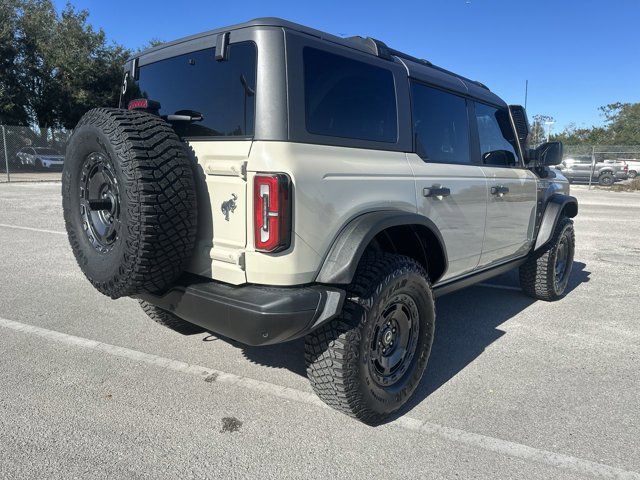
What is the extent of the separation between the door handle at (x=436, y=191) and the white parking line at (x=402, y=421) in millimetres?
1399

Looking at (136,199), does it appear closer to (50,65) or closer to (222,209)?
(222,209)

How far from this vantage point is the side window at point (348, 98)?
252 cm

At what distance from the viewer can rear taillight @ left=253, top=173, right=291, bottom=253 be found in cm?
227

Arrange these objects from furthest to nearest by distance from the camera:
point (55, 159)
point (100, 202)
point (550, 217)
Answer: point (55, 159) → point (550, 217) → point (100, 202)

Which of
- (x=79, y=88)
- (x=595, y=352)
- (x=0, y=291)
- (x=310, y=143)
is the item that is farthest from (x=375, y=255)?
(x=79, y=88)

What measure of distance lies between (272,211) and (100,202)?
105 centimetres

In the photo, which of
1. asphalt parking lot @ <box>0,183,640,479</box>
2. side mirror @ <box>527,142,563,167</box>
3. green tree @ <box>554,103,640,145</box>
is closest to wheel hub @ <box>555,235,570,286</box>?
asphalt parking lot @ <box>0,183,640,479</box>

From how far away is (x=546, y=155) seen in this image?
15.4 ft

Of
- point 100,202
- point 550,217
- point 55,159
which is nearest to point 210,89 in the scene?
point 100,202

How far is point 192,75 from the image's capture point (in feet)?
9.29

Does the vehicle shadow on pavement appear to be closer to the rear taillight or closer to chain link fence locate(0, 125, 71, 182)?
the rear taillight

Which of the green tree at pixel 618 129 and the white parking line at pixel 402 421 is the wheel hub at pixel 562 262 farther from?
the green tree at pixel 618 129

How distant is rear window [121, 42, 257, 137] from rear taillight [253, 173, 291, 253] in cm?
31

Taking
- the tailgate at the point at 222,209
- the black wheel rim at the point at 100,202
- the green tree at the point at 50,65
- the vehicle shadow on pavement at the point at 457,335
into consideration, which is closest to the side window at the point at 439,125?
the tailgate at the point at 222,209
